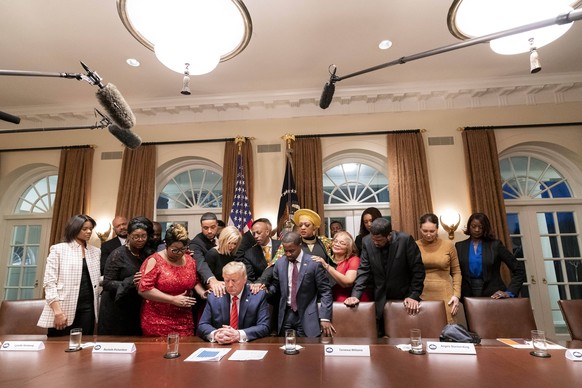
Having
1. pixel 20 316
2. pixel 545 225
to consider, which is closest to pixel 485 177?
pixel 545 225

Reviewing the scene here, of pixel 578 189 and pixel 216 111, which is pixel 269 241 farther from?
pixel 578 189

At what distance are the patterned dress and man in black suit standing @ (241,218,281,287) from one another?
2.38 ft

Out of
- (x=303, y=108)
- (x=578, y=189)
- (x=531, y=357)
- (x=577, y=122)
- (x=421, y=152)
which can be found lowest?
(x=531, y=357)

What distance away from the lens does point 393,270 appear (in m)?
2.86

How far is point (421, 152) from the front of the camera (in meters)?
4.77

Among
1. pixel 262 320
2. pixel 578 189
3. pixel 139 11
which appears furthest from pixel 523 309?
pixel 578 189

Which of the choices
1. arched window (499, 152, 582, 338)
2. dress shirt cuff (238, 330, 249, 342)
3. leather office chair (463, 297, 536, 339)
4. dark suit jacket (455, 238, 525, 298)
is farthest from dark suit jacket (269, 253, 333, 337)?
arched window (499, 152, 582, 338)

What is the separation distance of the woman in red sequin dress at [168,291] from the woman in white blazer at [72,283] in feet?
2.58

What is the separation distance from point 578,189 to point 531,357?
461 cm

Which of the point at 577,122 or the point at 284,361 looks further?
the point at 577,122

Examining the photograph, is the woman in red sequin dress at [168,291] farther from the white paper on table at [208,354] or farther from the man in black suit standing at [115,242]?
the man in black suit standing at [115,242]

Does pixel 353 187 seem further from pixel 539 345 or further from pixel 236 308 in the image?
pixel 539 345

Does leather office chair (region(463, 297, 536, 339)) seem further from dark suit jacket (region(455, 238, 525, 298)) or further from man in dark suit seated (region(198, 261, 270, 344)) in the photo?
man in dark suit seated (region(198, 261, 270, 344))

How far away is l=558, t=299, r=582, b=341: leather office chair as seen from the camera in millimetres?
2252
